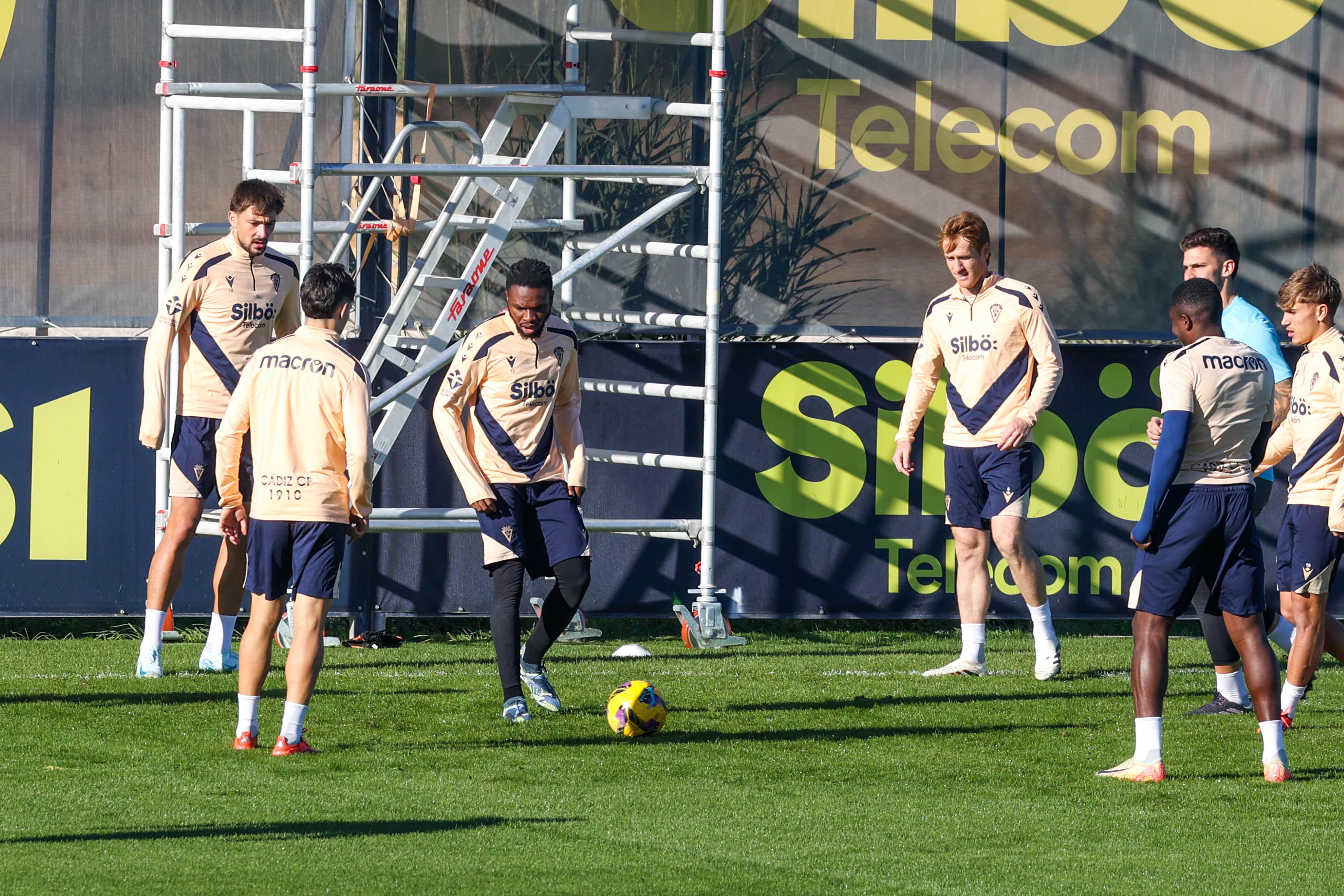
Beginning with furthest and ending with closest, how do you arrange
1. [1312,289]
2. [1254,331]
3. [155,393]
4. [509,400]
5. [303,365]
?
[155,393]
[1254,331]
[509,400]
[1312,289]
[303,365]

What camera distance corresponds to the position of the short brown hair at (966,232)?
757 cm

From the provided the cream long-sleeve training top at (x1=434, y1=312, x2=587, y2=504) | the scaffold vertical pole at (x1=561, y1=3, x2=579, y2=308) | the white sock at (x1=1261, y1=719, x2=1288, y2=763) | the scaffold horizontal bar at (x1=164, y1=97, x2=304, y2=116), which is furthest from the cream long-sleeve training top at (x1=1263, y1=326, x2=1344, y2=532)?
the scaffold horizontal bar at (x1=164, y1=97, x2=304, y2=116)

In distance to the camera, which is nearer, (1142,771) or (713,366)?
(1142,771)

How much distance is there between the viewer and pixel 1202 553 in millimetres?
5605

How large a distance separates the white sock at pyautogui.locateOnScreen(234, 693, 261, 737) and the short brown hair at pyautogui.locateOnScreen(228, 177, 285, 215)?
2.28 meters

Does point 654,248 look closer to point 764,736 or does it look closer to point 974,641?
point 974,641

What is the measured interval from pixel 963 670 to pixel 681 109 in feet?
9.91

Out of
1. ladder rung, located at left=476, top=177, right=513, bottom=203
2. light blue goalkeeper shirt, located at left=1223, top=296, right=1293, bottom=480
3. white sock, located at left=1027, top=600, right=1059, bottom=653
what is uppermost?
ladder rung, located at left=476, top=177, right=513, bottom=203

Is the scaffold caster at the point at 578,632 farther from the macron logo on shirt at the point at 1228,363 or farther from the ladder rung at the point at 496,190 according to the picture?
the macron logo on shirt at the point at 1228,363

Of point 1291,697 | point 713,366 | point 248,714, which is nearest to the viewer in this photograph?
point 248,714

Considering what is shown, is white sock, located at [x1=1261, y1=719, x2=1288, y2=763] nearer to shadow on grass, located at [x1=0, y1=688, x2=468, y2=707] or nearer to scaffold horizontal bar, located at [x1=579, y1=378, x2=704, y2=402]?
shadow on grass, located at [x1=0, y1=688, x2=468, y2=707]

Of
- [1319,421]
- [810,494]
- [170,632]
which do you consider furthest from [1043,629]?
[170,632]

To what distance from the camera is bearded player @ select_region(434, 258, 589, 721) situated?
6.48 metres

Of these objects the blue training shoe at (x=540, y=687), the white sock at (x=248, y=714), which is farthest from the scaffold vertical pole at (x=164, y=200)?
the white sock at (x=248, y=714)
